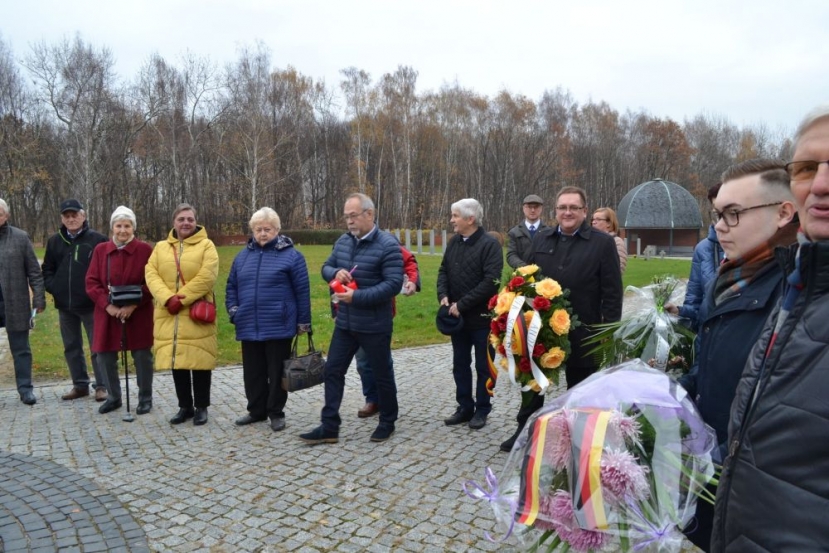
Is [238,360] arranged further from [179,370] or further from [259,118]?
[259,118]

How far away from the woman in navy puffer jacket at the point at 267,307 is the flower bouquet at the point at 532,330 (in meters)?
2.28

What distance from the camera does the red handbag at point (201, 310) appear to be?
6043 millimetres

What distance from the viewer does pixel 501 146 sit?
5641 cm

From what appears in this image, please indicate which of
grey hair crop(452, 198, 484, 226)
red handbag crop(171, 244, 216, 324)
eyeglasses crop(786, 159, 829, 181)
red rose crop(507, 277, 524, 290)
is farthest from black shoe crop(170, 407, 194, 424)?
eyeglasses crop(786, 159, 829, 181)

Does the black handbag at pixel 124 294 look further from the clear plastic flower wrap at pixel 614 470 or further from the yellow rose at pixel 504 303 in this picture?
the clear plastic flower wrap at pixel 614 470

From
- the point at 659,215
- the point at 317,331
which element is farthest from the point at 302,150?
the point at 317,331

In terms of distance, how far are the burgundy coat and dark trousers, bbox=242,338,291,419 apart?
126 centimetres

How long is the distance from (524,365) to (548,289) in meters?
0.57

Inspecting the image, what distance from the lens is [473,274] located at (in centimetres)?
582

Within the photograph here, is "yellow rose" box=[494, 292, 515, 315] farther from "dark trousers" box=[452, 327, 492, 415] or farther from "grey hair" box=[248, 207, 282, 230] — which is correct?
"grey hair" box=[248, 207, 282, 230]

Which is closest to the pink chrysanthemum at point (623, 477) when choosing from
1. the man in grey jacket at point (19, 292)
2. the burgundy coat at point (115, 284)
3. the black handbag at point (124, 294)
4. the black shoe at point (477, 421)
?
the black shoe at point (477, 421)

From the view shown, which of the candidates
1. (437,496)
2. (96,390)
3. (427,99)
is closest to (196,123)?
(427,99)

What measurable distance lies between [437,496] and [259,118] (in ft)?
150

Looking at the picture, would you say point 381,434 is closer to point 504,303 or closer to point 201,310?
point 504,303
